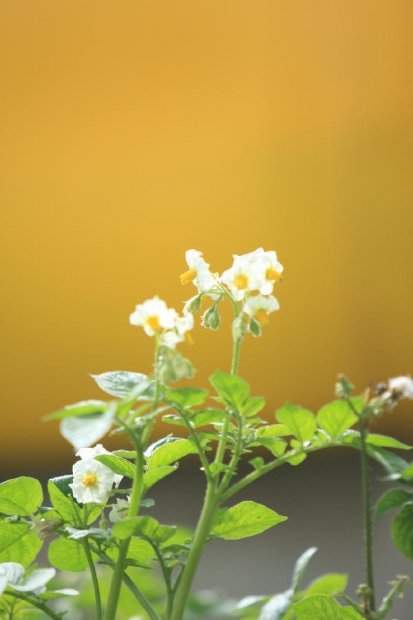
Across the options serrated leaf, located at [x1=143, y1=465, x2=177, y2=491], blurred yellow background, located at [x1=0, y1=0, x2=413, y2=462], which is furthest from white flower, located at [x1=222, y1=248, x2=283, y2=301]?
blurred yellow background, located at [x1=0, y1=0, x2=413, y2=462]

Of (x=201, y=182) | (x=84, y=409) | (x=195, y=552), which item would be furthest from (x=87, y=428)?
(x=201, y=182)

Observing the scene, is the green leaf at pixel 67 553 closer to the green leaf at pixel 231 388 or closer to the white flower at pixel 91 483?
the white flower at pixel 91 483

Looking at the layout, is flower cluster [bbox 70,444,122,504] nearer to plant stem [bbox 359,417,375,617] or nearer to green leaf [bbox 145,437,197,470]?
green leaf [bbox 145,437,197,470]

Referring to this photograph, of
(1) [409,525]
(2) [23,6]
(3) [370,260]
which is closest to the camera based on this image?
(1) [409,525]

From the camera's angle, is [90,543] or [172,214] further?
[172,214]

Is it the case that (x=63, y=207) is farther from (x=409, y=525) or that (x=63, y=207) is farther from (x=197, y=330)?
(x=409, y=525)

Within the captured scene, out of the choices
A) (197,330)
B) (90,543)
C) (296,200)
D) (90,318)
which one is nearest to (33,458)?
(90,318)
